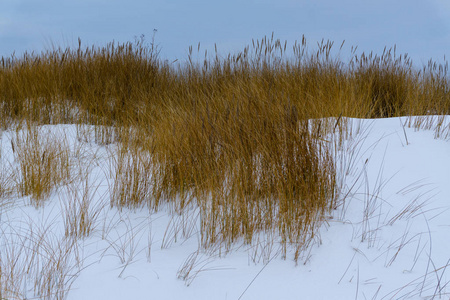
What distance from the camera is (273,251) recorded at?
2.22m

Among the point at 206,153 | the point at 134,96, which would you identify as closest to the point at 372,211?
the point at 206,153

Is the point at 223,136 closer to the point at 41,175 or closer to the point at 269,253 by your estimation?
the point at 269,253

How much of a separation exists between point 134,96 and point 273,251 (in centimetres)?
380

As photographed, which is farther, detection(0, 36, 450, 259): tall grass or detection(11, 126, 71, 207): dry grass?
detection(11, 126, 71, 207): dry grass

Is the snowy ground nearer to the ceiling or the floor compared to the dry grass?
nearer to the floor

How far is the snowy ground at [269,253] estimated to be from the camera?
200cm

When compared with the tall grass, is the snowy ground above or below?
below

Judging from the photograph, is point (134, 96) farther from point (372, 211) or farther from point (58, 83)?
point (372, 211)

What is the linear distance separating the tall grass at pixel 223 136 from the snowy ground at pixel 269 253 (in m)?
0.15

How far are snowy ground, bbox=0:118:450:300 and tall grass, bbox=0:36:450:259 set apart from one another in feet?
0.48

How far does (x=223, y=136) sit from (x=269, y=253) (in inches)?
37.8

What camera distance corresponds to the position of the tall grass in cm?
235

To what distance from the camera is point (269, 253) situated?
7.01 feet

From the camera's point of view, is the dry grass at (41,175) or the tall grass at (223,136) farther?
the dry grass at (41,175)
